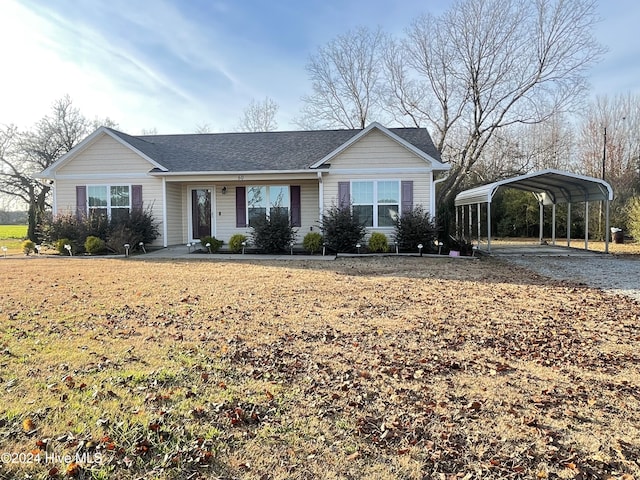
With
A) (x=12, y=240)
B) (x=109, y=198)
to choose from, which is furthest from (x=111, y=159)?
(x=12, y=240)

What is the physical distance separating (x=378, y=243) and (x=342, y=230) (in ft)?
4.28

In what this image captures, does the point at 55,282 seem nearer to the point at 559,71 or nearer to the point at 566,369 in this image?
the point at 566,369

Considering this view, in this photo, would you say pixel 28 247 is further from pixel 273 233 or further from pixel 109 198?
pixel 273 233

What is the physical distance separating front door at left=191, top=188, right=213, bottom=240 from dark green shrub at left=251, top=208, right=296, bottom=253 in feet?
10.8

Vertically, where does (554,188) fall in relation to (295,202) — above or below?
above

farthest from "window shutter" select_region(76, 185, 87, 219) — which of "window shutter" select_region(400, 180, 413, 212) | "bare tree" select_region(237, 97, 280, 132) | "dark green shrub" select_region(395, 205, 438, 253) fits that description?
"bare tree" select_region(237, 97, 280, 132)

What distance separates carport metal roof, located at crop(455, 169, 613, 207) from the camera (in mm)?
13523

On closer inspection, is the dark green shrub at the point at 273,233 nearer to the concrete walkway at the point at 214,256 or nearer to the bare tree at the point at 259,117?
the concrete walkway at the point at 214,256

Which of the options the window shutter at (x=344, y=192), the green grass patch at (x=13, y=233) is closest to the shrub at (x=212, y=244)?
the window shutter at (x=344, y=192)

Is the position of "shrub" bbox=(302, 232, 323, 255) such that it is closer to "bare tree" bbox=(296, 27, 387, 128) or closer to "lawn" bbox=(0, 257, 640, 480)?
"lawn" bbox=(0, 257, 640, 480)

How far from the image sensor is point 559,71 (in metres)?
19.8

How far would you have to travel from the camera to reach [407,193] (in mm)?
14633

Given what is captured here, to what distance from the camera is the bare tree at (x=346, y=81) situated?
25750mm

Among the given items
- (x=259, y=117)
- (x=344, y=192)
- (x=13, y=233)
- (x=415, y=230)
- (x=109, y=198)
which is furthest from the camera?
(x=259, y=117)
